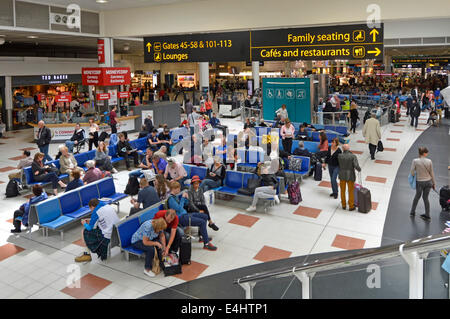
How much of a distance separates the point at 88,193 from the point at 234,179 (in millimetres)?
3307

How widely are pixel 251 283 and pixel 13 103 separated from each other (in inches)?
920

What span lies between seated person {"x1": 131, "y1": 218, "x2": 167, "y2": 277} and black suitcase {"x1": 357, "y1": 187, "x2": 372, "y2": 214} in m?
4.66

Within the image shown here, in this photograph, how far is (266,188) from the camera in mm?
8711

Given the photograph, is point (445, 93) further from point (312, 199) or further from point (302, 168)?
point (302, 168)

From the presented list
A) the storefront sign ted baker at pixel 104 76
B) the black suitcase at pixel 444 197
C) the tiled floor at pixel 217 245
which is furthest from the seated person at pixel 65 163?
the black suitcase at pixel 444 197

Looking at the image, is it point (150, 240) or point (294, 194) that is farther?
point (294, 194)

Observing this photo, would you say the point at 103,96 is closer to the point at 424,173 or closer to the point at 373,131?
the point at 373,131

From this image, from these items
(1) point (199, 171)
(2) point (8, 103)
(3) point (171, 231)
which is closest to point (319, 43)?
(1) point (199, 171)

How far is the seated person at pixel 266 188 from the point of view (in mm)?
8703

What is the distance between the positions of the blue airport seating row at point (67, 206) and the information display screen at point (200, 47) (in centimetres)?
406

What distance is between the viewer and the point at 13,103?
75.8 ft

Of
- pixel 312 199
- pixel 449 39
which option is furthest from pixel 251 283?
pixel 449 39

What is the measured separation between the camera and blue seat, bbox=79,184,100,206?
27.6 feet

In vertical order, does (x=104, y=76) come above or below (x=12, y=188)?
above
